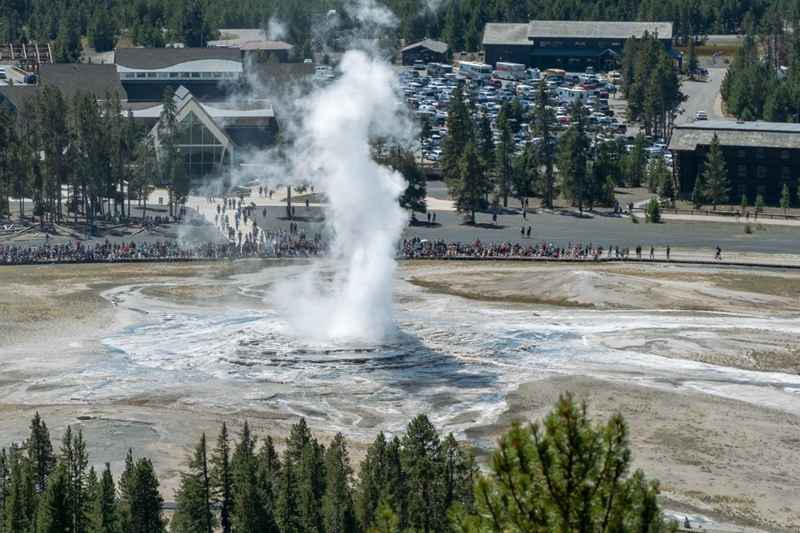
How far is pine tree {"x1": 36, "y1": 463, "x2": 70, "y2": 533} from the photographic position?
4788 centimetres

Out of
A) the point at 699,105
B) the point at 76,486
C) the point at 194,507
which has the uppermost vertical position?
the point at 699,105

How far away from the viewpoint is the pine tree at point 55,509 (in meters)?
47.9

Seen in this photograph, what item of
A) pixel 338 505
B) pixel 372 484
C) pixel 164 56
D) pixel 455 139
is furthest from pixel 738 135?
pixel 338 505

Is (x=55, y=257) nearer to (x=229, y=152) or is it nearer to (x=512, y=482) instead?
(x=229, y=152)

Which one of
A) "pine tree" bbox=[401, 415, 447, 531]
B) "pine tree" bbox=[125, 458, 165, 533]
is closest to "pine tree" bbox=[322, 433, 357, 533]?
"pine tree" bbox=[401, 415, 447, 531]

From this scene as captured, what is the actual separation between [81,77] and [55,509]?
447 ft

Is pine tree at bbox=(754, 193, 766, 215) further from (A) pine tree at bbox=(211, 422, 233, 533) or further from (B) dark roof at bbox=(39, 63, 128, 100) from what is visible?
(A) pine tree at bbox=(211, 422, 233, 533)

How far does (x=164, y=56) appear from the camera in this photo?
584 feet

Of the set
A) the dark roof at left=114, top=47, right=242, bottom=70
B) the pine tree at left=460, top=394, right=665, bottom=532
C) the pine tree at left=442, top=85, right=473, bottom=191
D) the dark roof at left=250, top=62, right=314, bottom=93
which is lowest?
the pine tree at left=460, top=394, right=665, bottom=532

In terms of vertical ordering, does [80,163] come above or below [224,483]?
above

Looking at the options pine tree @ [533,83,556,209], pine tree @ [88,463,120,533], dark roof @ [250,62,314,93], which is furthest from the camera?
dark roof @ [250,62,314,93]

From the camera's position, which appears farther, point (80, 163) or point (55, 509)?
point (80, 163)

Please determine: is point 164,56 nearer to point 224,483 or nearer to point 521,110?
point 521,110

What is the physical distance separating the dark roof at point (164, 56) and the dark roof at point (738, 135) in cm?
5797
